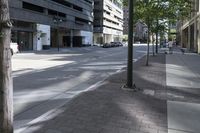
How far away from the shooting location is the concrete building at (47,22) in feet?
152

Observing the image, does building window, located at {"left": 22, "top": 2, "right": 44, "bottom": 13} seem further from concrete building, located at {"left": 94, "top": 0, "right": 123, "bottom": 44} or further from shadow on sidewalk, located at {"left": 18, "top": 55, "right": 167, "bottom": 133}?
concrete building, located at {"left": 94, "top": 0, "right": 123, "bottom": 44}

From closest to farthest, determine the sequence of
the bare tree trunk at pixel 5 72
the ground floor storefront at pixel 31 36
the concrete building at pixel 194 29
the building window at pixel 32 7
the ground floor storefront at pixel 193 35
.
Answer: the bare tree trunk at pixel 5 72 → the concrete building at pixel 194 29 → the ground floor storefront at pixel 193 35 → the ground floor storefront at pixel 31 36 → the building window at pixel 32 7

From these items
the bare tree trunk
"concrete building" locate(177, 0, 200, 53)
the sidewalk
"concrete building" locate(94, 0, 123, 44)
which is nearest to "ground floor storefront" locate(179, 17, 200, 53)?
"concrete building" locate(177, 0, 200, 53)

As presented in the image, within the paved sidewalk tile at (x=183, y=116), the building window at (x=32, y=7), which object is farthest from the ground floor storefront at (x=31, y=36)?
the paved sidewalk tile at (x=183, y=116)

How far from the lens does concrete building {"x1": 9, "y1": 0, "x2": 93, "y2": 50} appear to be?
46394mm

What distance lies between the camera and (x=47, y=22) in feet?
185

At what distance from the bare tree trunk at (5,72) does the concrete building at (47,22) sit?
39.4 m

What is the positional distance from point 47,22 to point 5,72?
53753 millimetres

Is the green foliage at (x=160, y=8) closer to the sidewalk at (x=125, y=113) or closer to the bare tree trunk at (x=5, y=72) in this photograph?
the sidewalk at (x=125, y=113)

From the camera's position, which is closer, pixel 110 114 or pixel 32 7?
pixel 110 114

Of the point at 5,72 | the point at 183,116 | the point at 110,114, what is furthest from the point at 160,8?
the point at 5,72

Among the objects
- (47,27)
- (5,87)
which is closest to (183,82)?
(5,87)

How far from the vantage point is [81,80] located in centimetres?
1369

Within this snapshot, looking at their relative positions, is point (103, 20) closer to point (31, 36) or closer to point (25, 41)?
point (31, 36)
